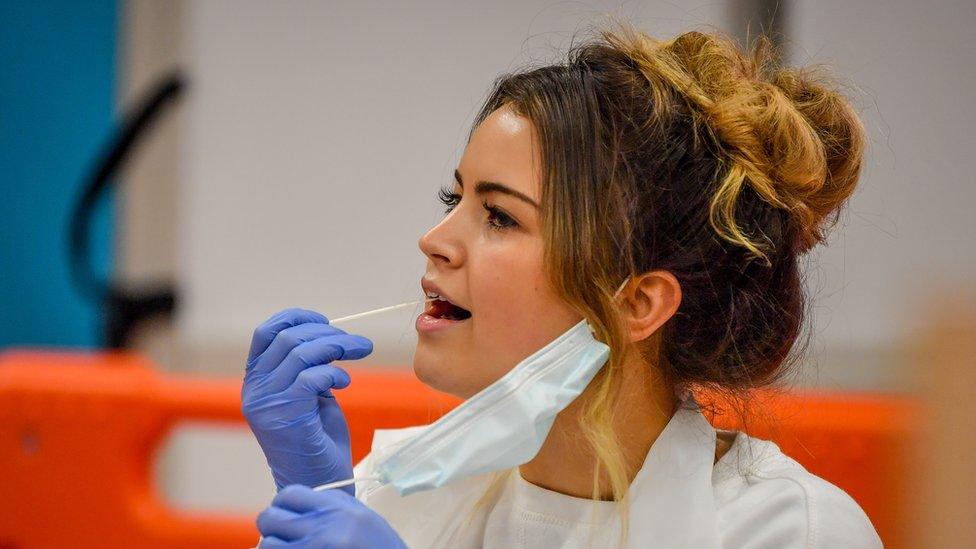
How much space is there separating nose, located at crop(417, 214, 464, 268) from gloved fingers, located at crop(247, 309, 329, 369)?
0.21 meters

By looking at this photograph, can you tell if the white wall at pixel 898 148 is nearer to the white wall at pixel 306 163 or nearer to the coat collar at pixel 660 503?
the white wall at pixel 306 163

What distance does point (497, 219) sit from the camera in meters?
1.26

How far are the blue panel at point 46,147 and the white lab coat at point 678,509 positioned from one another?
7.13ft

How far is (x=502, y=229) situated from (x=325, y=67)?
1.83 metres

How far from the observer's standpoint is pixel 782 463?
129 cm

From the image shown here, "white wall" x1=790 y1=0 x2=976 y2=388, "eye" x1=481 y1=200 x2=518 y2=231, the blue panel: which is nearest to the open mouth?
"eye" x1=481 y1=200 x2=518 y2=231

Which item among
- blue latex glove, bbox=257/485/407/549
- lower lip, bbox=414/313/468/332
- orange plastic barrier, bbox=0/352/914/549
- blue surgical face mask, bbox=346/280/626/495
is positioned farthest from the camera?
orange plastic barrier, bbox=0/352/914/549

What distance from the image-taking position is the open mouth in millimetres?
1297

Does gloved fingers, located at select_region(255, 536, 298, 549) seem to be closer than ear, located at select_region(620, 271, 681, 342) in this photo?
Yes

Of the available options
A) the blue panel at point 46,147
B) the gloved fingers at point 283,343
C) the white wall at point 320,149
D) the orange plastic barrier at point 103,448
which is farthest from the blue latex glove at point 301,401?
the blue panel at point 46,147

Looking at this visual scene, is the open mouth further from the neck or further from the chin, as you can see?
the neck

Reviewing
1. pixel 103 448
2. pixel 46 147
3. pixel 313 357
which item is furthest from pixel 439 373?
pixel 46 147

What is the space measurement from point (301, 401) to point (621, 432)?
414 millimetres

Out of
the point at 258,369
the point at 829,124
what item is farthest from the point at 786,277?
the point at 258,369
